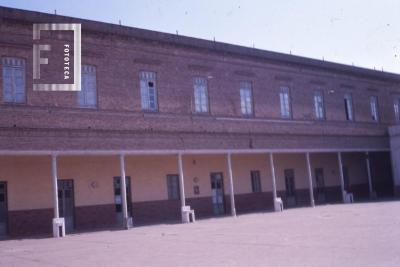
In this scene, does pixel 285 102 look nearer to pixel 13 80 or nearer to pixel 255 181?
pixel 255 181

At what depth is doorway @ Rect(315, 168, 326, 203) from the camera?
3206 cm

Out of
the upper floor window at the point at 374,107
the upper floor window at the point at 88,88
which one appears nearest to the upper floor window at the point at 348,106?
the upper floor window at the point at 374,107

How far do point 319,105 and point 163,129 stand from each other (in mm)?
12427

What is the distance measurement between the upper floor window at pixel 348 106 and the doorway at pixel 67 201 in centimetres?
1908

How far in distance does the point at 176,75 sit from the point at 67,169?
6743 mm

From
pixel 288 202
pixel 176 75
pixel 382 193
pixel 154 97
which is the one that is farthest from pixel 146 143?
pixel 382 193

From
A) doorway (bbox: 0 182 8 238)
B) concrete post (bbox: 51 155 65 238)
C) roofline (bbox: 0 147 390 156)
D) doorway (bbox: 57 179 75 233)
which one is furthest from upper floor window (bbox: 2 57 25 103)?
doorway (bbox: 57 179 75 233)

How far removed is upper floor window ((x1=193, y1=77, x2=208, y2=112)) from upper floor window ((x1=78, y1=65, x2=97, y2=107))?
550cm

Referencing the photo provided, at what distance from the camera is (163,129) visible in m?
22.0

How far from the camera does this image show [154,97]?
2242 cm

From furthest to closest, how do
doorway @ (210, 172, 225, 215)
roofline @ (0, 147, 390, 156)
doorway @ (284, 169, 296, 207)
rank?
1. doorway @ (284, 169, 296, 207)
2. doorway @ (210, 172, 225, 215)
3. roofline @ (0, 147, 390, 156)

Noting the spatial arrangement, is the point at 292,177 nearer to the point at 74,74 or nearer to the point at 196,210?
the point at 196,210

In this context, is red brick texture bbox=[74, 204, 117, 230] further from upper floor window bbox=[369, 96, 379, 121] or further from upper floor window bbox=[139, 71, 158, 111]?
upper floor window bbox=[369, 96, 379, 121]

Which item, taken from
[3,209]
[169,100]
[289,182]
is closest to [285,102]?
[289,182]
